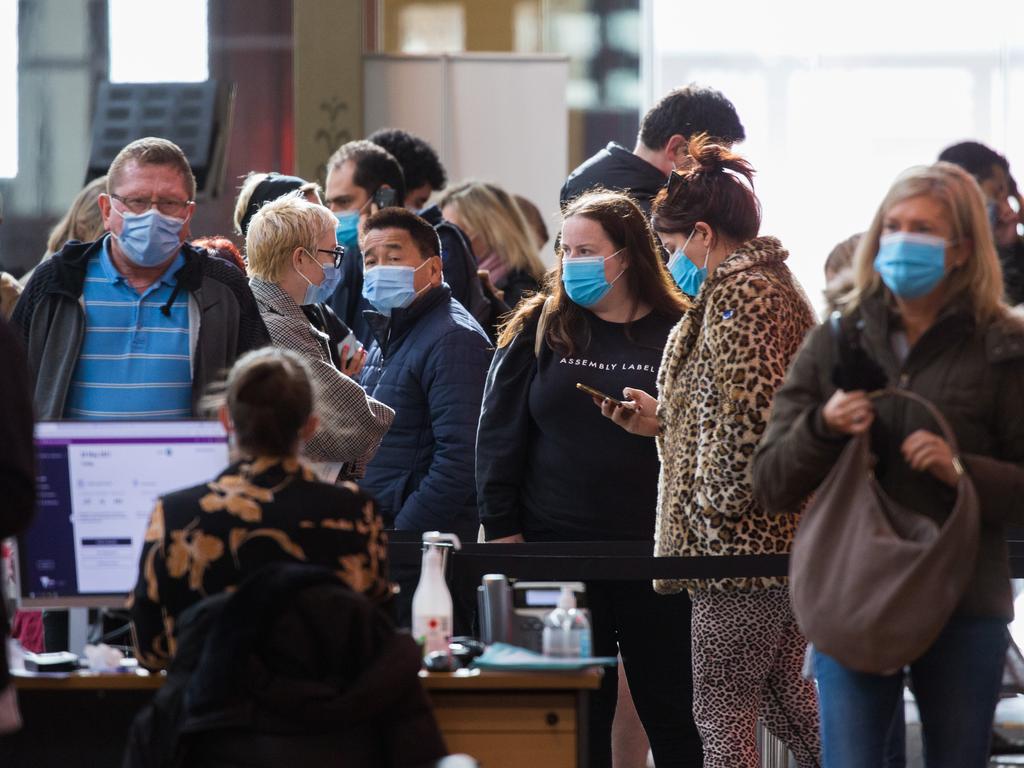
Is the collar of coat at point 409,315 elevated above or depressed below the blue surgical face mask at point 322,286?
below

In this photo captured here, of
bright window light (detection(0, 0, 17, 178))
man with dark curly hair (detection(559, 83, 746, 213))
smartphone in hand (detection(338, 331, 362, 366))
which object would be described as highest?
bright window light (detection(0, 0, 17, 178))

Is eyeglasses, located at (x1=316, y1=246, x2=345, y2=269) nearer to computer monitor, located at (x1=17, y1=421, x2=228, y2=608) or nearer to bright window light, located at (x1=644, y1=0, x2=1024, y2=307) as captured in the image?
computer monitor, located at (x1=17, y1=421, x2=228, y2=608)

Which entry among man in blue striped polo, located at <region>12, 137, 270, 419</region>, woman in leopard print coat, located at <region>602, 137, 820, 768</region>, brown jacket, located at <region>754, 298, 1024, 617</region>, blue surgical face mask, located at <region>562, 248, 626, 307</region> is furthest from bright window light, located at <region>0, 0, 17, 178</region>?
brown jacket, located at <region>754, 298, 1024, 617</region>

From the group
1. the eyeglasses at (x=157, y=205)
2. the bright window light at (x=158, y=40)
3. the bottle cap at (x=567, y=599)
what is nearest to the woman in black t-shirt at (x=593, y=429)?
the bottle cap at (x=567, y=599)

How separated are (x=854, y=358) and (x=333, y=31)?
6.79 metres

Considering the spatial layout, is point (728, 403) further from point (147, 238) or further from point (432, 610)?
point (147, 238)

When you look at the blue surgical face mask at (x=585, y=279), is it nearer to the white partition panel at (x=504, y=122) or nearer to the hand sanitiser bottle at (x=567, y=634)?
the hand sanitiser bottle at (x=567, y=634)

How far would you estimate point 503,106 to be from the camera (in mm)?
8812

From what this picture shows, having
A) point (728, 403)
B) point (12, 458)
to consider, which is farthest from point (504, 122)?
point (12, 458)

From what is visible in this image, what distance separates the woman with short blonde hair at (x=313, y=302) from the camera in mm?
4020

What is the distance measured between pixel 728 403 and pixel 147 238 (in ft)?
4.40

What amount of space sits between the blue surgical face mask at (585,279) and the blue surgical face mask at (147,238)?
0.96 m

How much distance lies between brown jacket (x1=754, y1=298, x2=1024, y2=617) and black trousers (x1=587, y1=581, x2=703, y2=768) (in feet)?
3.38

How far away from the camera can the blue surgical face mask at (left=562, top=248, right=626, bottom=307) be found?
3.97m
